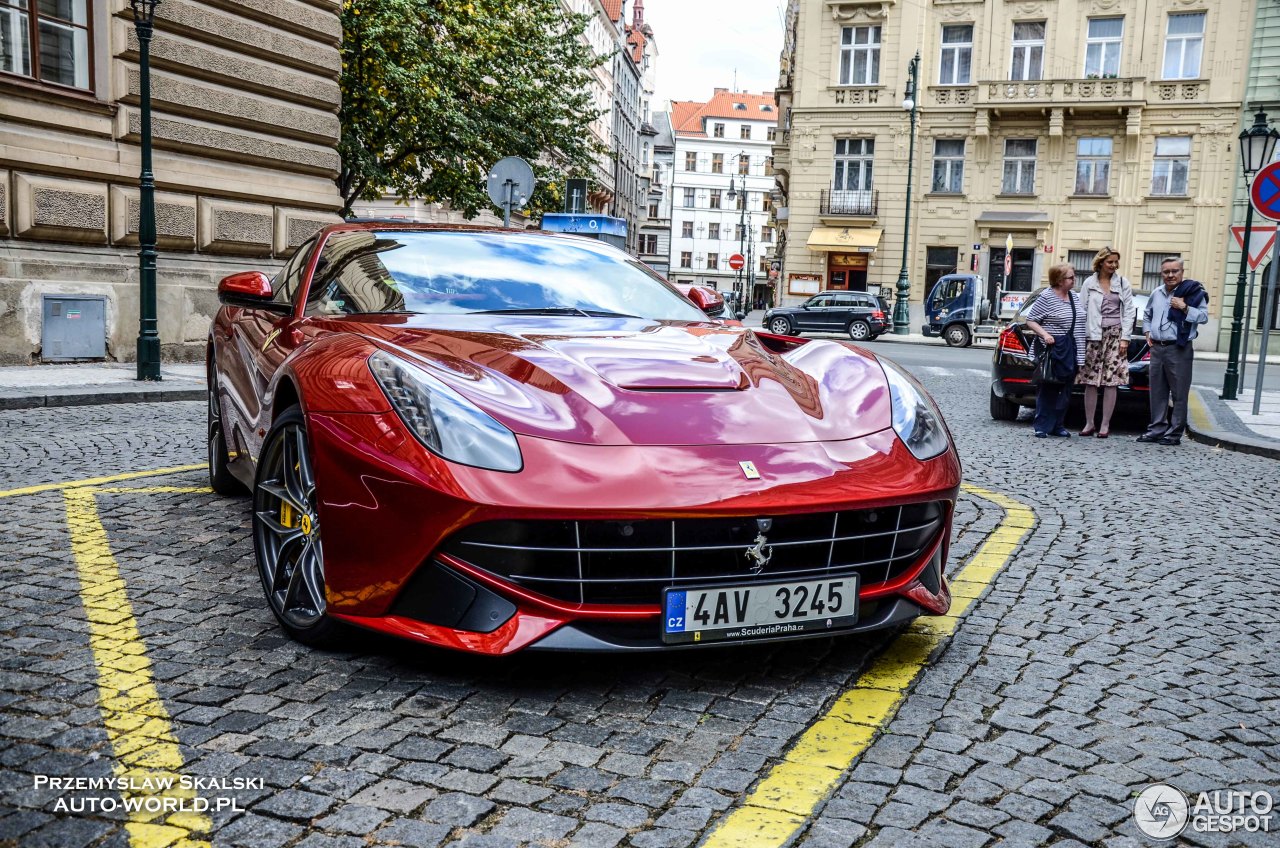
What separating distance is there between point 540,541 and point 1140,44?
40.8m

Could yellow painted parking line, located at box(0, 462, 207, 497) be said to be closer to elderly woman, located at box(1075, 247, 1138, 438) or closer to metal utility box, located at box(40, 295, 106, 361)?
metal utility box, located at box(40, 295, 106, 361)

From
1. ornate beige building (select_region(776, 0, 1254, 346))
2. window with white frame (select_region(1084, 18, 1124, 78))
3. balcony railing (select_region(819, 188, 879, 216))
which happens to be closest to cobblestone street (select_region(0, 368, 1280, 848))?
ornate beige building (select_region(776, 0, 1254, 346))

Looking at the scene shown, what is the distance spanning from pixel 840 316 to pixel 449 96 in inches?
718

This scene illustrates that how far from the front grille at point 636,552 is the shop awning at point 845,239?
39.3 m

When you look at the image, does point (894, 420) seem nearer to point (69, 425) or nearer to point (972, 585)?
point (972, 585)

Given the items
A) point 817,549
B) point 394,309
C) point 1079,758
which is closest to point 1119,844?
point 1079,758

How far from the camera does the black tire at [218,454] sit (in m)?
5.60

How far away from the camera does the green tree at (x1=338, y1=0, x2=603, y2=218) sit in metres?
18.2

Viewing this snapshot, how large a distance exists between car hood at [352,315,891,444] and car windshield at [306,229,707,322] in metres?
0.22

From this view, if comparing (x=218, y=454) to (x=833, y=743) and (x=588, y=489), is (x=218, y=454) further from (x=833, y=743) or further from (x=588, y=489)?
(x=833, y=743)

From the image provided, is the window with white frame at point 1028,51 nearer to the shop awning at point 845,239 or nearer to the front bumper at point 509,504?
the shop awning at point 845,239

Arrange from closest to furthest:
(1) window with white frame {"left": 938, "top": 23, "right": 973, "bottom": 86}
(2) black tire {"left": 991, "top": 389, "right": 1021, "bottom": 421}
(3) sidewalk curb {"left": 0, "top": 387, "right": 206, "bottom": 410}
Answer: (3) sidewalk curb {"left": 0, "top": 387, "right": 206, "bottom": 410}
(2) black tire {"left": 991, "top": 389, "right": 1021, "bottom": 421}
(1) window with white frame {"left": 938, "top": 23, "right": 973, "bottom": 86}

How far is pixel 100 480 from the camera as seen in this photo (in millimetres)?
6242

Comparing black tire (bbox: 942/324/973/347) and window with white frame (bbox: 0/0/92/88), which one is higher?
window with white frame (bbox: 0/0/92/88)
